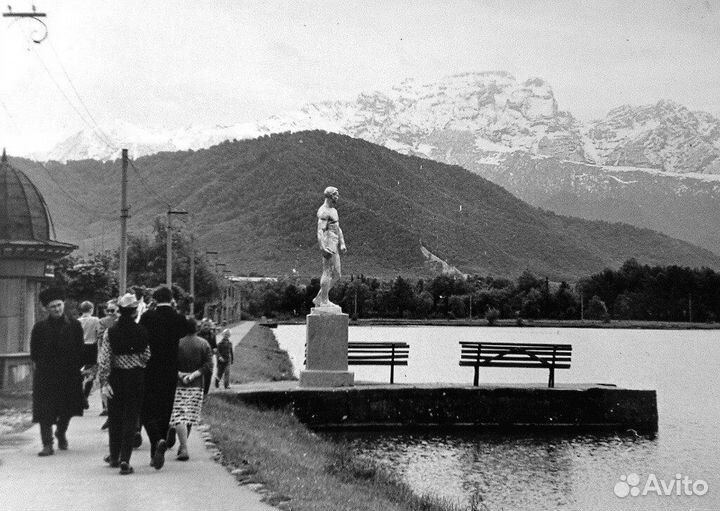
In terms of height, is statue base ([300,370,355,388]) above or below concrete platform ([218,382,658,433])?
above

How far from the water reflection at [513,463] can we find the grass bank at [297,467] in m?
1.55

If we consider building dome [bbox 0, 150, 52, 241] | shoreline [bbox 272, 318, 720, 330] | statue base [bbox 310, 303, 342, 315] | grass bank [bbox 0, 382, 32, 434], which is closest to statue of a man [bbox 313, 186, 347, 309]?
statue base [bbox 310, 303, 342, 315]

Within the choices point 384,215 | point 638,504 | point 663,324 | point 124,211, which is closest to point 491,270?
point 384,215

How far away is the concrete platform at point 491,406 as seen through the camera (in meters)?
26.0

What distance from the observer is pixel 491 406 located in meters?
27.3

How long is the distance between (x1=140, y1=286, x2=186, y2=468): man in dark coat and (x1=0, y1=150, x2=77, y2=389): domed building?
7.90m

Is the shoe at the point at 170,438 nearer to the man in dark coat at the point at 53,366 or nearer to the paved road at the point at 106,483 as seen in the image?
the paved road at the point at 106,483

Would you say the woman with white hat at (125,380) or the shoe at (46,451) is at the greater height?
the woman with white hat at (125,380)

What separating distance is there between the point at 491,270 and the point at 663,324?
149ft

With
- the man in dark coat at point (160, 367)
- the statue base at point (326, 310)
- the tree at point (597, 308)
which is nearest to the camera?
the man in dark coat at point (160, 367)

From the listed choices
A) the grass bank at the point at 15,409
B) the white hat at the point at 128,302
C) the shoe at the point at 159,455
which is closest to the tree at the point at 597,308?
the grass bank at the point at 15,409

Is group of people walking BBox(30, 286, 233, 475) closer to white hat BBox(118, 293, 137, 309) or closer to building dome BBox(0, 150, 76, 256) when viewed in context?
white hat BBox(118, 293, 137, 309)

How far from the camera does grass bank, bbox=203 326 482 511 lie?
40.5 ft

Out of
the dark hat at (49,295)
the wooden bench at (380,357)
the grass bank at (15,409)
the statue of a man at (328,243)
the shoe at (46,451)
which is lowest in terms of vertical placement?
the shoe at (46,451)
